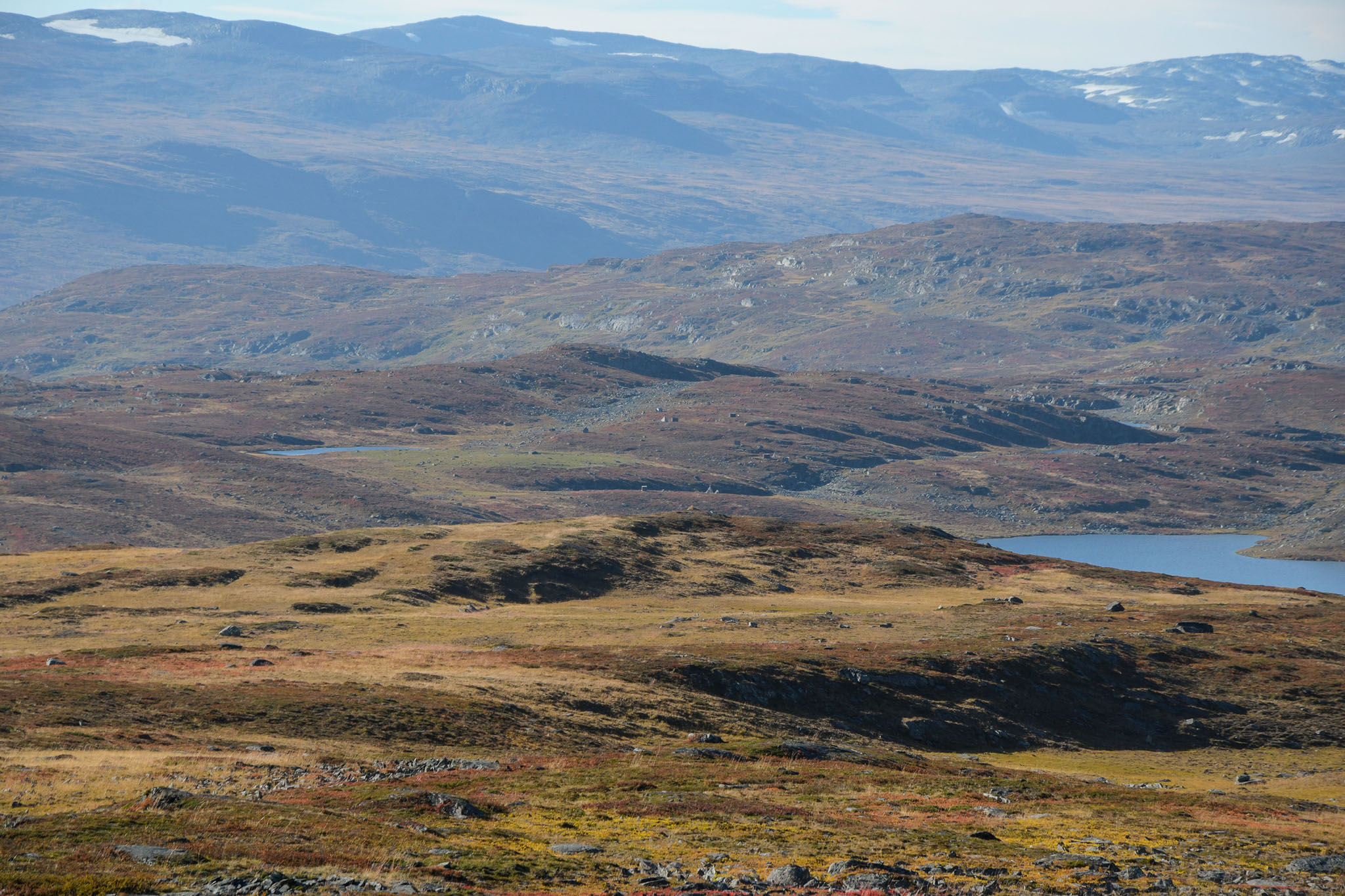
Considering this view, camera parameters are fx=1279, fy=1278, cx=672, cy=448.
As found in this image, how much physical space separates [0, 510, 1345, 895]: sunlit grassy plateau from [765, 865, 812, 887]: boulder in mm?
399

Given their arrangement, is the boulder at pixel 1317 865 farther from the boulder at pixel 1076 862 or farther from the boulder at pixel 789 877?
the boulder at pixel 789 877

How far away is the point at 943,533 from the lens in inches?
6156

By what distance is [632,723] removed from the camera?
59812 mm

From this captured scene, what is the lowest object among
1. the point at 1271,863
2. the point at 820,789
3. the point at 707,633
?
the point at 707,633

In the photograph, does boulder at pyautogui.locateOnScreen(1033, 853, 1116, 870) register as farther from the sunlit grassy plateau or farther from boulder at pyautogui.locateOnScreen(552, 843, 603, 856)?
boulder at pyautogui.locateOnScreen(552, 843, 603, 856)

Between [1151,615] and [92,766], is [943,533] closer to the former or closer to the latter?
[1151,615]

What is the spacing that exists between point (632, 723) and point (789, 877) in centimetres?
2658

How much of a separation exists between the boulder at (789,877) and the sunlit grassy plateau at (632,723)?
1.31ft

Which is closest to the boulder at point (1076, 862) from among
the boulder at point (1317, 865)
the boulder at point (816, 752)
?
the boulder at point (1317, 865)

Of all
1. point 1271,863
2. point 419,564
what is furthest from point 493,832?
point 419,564

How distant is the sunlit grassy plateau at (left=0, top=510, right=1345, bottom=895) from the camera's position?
3500cm

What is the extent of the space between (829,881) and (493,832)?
10074mm

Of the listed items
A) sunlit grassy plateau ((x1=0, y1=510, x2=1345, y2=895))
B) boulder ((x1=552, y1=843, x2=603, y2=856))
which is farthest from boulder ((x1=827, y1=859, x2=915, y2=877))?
boulder ((x1=552, y1=843, x2=603, y2=856))

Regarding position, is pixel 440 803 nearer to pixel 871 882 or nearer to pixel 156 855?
pixel 156 855
